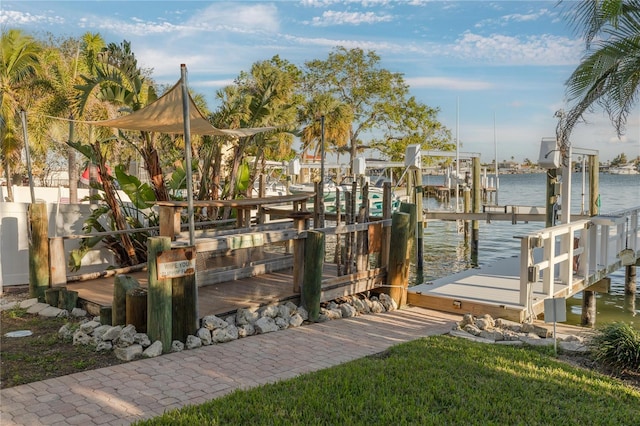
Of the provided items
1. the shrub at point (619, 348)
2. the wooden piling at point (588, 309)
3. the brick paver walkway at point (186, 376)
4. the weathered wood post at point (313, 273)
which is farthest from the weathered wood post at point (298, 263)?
Answer: the wooden piling at point (588, 309)

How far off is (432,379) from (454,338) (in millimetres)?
1903

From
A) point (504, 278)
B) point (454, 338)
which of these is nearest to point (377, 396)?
point (454, 338)

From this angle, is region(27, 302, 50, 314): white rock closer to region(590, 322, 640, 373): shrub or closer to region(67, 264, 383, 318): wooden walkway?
region(67, 264, 383, 318): wooden walkway

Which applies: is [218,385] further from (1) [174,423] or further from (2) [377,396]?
(2) [377,396]

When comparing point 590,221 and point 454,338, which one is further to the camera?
point 590,221

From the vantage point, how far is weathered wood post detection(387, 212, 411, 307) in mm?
9164

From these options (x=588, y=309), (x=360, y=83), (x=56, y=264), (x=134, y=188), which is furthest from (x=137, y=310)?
(x=360, y=83)

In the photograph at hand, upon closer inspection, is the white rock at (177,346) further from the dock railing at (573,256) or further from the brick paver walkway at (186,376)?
the dock railing at (573,256)

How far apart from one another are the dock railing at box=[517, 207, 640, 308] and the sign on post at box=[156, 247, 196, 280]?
4.65 m

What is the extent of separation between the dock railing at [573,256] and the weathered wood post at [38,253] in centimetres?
699

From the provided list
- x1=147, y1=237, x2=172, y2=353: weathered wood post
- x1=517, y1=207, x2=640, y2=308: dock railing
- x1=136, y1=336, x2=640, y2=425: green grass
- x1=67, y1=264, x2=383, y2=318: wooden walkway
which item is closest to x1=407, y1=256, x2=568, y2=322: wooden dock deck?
x1=517, y1=207, x2=640, y2=308: dock railing

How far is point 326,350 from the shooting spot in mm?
6348

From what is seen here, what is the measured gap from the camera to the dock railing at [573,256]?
8.27 meters

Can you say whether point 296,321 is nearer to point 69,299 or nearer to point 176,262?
point 176,262
